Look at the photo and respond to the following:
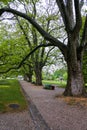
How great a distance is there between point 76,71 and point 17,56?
15.3 m

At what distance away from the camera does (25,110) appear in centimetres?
1033

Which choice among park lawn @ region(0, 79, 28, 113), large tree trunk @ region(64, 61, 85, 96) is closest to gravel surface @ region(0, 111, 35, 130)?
park lawn @ region(0, 79, 28, 113)

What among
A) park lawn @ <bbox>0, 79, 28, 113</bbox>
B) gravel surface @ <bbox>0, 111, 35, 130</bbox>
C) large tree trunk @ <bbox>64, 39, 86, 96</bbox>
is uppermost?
large tree trunk @ <bbox>64, 39, 86, 96</bbox>

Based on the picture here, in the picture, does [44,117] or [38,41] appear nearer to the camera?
[44,117]

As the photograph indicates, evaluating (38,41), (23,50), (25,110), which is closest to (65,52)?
(25,110)

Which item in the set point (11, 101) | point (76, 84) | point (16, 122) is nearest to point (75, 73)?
point (76, 84)

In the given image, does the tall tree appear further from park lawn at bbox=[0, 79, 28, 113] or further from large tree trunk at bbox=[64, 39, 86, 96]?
park lawn at bbox=[0, 79, 28, 113]

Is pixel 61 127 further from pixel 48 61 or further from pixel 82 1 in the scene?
pixel 48 61

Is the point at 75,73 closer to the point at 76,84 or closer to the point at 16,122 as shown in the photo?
the point at 76,84

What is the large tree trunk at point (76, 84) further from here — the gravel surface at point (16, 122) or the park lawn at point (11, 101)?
the gravel surface at point (16, 122)

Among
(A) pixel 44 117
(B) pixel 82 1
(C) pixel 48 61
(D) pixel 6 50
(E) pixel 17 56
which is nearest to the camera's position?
(A) pixel 44 117

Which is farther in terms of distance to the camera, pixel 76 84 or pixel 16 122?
pixel 76 84

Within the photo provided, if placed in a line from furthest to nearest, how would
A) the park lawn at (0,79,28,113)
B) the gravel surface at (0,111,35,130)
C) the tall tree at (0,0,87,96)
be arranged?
1. the tall tree at (0,0,87,96)
2. the park lawn at (0,79,28,113)
3. the gravel surface at (0,111,35,130)

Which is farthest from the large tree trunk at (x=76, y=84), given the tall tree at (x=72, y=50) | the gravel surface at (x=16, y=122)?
the gravel surface at (x=16, y=122)
